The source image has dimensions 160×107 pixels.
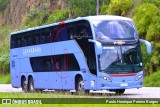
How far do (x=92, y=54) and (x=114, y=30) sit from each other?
5.32 feet

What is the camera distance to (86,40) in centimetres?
2355

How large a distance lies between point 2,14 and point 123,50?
49.8 meters

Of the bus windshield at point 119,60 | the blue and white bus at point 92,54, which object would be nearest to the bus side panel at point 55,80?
the blue and white bus at point 92,54

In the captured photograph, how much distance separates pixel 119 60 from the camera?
23.0 meters

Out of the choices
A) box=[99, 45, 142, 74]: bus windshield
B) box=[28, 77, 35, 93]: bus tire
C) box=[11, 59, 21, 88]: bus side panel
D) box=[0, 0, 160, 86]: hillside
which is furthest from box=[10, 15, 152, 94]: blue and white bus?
box=[0, 0, 160, 86]: hillside

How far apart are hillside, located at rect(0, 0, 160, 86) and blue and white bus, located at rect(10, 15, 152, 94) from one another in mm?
9563

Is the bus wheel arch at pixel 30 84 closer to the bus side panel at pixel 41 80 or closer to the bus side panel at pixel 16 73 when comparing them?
the bus side panel at pixel 41 80

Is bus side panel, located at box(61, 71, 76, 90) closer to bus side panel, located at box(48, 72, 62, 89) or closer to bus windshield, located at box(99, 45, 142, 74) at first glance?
bus side panel, located at box(48, 72, 62, 89)

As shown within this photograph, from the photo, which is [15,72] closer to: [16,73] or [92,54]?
[16,73]

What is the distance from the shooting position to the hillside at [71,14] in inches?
1369

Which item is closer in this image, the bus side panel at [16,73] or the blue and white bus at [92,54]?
the blue and white bus at [92,54]

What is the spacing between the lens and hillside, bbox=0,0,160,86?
1369 inches

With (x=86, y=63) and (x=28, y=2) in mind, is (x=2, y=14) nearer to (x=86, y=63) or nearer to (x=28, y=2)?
(x=28, y=2)

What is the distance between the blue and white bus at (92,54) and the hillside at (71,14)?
9563mm
